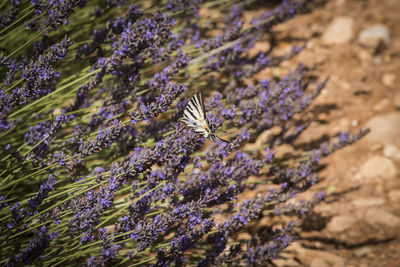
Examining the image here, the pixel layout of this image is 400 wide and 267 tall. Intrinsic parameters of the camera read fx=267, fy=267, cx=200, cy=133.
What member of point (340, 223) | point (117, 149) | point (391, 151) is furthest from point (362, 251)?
point (117, 149)

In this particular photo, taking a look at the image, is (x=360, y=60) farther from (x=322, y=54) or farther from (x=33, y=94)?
(x=33, y=94)

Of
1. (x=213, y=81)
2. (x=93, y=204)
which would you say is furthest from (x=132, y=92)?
(x=213, y=81)

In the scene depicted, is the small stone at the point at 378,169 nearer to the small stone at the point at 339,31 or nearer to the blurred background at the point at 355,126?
the blurred background at the point at 355,126

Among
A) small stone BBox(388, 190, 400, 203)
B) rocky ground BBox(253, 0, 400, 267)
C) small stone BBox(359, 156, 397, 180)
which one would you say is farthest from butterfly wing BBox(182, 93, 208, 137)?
small stone BBox(388, 190, 400, 203)

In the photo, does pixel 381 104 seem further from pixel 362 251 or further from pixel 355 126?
pixel 362 251

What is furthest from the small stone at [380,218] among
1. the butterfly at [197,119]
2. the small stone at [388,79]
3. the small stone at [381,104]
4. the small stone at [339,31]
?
the small stone at [339,31]
